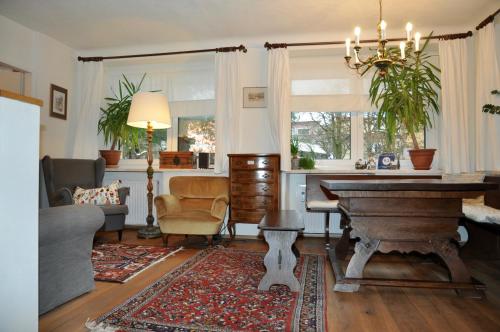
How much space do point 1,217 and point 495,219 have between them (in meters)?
3.27

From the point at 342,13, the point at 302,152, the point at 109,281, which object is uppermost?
the point at 342,13

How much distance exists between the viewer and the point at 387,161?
4.13 m

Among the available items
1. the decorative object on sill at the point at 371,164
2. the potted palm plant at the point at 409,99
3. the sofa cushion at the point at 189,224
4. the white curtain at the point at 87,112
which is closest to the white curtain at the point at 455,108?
the potted palm plant at the point at 409,99

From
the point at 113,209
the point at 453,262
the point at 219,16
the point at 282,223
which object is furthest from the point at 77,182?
the point at 453,262

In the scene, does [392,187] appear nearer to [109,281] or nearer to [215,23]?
[109,281]

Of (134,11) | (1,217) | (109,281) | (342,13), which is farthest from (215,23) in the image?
(1,217)

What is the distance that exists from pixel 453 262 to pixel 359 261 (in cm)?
66

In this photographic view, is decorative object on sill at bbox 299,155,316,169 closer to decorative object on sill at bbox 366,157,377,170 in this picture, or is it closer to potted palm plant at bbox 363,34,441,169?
decorative object on sill at bbox 366,157,377,170

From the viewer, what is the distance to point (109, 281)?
2.55 m

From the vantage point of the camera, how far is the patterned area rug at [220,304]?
1820mm

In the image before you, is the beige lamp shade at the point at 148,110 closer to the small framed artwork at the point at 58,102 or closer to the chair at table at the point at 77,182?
the chair at table at the point at 77,182

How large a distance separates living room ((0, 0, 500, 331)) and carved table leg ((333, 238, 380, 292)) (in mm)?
11

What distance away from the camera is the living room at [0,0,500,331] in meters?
2.08

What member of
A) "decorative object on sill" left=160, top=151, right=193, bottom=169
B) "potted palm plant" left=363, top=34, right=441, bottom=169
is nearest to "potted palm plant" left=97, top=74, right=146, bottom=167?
"decorative object on sill" left=160, top=151, right=193, bottom=169
